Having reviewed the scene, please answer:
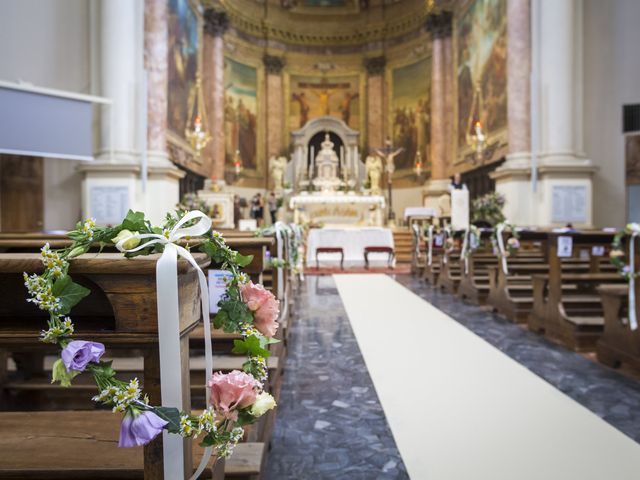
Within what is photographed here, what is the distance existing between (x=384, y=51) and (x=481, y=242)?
620 inches

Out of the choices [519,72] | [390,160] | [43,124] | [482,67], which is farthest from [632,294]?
[390,160]

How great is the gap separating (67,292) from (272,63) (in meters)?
22.1

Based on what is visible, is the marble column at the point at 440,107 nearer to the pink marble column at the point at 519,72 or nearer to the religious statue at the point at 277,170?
the religious statue at the point at 277,170

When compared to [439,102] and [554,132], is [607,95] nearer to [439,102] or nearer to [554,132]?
[554,132]

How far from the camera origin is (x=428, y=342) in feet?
16.9

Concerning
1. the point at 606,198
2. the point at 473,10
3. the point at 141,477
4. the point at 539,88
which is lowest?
the point at 141,477

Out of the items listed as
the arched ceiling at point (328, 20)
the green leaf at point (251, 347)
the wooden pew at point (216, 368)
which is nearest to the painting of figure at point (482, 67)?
the arched ceiling at point (328, 20)

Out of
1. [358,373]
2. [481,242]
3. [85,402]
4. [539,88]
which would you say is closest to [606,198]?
[539,88]

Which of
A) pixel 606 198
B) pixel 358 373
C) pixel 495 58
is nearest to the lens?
pixel 358 373

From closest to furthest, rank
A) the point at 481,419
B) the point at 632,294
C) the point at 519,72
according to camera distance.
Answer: the point at 481,419 → the point at 632,294 → the point at 519,72

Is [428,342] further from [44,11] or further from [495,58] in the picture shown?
[495,58]

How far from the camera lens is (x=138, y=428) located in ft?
3.76

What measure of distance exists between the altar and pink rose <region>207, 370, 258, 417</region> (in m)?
16.4

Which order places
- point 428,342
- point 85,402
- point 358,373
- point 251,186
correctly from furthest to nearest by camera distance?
point 251,186
point 428,342
point 358,373
point 85,402
